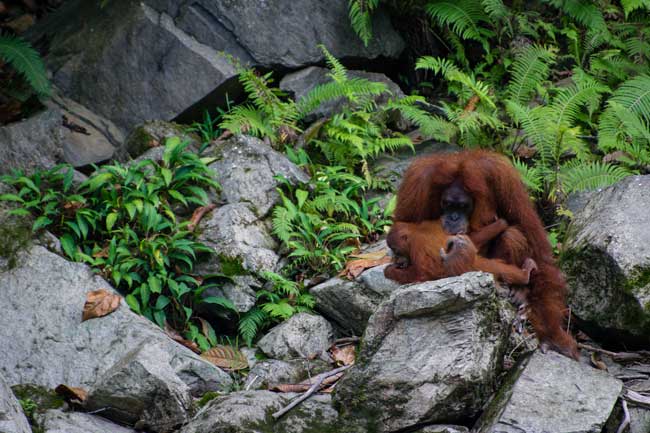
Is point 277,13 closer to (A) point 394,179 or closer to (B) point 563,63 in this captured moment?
(A) point 394,179

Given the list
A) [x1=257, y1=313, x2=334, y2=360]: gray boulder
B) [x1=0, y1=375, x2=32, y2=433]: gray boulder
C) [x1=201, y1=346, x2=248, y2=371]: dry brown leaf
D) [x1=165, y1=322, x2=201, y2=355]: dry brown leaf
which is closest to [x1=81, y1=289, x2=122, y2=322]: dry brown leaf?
[x1=165, y1=322, x2=201, y2=355]: dry brown leaf

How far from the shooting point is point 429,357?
16.6 ft

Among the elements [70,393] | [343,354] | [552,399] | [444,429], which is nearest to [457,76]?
[343,354]

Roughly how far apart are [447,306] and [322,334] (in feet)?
6.41

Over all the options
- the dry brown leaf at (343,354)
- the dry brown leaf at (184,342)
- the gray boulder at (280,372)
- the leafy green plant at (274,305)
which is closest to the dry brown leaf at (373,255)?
the leafy green plant at (274,305)

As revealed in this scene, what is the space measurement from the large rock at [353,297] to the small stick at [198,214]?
1.27 m

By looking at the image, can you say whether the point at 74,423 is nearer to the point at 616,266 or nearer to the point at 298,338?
the point at 298,338

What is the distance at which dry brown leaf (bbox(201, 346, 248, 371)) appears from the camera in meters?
6.62

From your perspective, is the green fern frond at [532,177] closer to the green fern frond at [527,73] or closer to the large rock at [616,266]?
the green fern frond at [527,73]

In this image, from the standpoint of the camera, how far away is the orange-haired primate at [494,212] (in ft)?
18.5

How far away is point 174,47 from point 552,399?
19.8 ft

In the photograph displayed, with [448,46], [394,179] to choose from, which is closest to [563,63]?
[448,46]

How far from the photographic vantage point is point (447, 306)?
5.12 metres

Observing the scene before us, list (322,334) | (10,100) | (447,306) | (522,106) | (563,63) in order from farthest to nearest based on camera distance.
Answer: (563,63)
(10,100)
(522,106)
(322,334)
(447,306)
